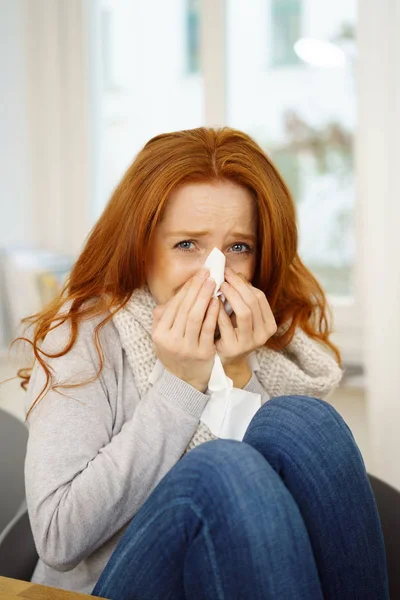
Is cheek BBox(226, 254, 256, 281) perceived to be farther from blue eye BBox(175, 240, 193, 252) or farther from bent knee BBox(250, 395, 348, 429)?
bent knee BBox(250, 395, 348, 429)

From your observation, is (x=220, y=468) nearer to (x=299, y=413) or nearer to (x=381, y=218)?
(x=299, y=413)

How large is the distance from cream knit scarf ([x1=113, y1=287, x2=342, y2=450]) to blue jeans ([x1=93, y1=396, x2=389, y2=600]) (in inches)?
9.8

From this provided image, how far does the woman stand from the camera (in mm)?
824

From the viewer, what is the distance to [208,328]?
1.12m

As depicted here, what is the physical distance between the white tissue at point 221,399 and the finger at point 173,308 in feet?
0.09

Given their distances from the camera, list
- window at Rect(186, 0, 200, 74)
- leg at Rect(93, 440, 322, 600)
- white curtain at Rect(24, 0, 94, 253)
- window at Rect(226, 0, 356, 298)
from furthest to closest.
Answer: white curtain at Rect(24, 0, 94, 253)
window at Rect(186, 0, 200, 74)
window at Rect(226, 0, 356, 298)
leg at Rect(93, 440, 322, 600)

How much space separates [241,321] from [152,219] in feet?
0.68

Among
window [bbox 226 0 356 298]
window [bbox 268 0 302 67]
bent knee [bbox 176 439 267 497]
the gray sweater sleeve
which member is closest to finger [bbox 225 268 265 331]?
the gray sweater sleeve

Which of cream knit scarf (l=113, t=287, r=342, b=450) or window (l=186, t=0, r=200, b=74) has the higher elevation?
window (l=186, t=0, r=200, b=74)

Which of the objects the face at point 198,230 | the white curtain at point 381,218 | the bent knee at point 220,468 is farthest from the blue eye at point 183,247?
the white curtain at point 381,218

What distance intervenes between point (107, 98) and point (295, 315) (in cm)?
150

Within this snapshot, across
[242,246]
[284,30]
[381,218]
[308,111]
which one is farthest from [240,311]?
[284,30]

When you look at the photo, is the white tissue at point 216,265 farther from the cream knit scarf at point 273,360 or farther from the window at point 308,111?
the window at point 308,111

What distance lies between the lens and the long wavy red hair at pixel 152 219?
3.77 ft
